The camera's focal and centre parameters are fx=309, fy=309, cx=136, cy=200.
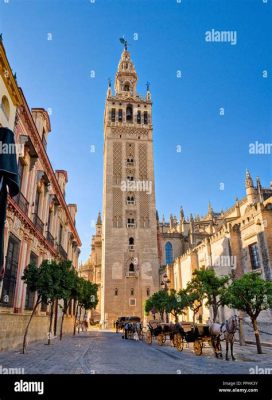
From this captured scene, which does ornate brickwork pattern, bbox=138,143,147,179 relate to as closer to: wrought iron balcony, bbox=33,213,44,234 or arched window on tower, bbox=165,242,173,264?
arched window on tower, bbox=165,242,173,264

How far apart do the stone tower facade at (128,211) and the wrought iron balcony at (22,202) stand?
102 ft

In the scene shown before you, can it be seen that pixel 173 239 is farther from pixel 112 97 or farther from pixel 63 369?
pixel 63 369

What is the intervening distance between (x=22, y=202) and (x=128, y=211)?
112 feet

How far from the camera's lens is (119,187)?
4853 cm

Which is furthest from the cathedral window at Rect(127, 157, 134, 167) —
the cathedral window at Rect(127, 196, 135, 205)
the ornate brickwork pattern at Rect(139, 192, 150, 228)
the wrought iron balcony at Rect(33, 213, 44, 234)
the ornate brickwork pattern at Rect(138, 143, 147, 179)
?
the wrought iron balcony at Rect(33, 213, 44, 234)

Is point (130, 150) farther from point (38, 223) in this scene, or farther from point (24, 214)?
point (24, 214)

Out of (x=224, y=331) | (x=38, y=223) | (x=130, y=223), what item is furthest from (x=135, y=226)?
(x=224, y=331)

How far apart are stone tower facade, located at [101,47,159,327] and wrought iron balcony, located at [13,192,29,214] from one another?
102 ft

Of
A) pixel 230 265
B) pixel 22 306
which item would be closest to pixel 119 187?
pixel 230 265

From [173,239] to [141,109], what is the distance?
2456 centimetres

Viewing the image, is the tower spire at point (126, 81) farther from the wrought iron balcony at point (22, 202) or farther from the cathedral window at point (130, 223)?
the wrought iron balcony at point (22, 202)

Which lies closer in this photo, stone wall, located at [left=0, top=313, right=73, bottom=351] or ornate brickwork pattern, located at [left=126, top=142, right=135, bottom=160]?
stone wall, located at [left=0, top=313, right=73, bottom=351]

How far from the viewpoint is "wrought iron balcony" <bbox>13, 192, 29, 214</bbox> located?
41.7 ft

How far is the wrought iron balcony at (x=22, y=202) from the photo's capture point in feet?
41.7
